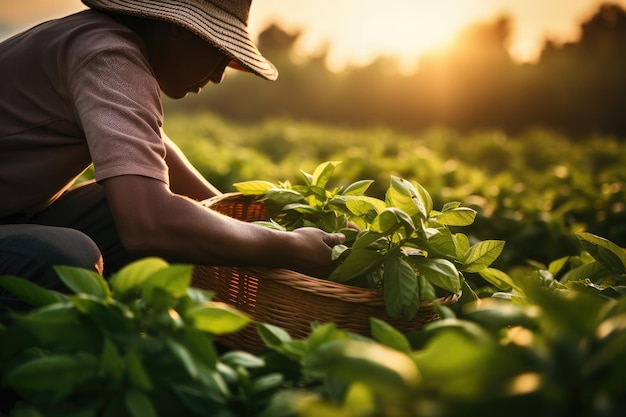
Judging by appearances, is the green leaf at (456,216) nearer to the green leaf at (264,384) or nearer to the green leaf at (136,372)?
the green leaf at (264,384)

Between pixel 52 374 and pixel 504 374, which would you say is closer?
pixel 504 374

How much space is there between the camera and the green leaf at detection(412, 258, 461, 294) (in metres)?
1.68

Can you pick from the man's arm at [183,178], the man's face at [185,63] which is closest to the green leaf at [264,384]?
the man's face at [185,63]

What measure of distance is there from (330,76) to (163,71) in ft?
94.1

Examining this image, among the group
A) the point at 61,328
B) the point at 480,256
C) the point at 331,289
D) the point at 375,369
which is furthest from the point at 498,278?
the point at 61,328

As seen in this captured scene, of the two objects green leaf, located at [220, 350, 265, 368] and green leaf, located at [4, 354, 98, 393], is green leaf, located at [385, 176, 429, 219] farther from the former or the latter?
green leaf, located at [4, 354, 98, 393]

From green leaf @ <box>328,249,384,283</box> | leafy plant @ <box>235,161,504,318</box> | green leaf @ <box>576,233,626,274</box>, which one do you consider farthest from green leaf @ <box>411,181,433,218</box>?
green leaf @ <box>576,233,626,274</box>

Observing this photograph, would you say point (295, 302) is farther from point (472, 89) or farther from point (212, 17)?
point (472, 89)

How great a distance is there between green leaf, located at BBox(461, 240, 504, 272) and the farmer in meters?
0.40

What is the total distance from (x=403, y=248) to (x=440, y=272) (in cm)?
15

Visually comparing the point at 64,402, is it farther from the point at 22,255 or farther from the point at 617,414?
the point at 617,414

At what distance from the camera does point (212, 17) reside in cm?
210

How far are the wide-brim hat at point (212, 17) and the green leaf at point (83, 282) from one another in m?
0.99

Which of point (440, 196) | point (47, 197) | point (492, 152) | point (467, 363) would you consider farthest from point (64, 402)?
point (492, 152)
